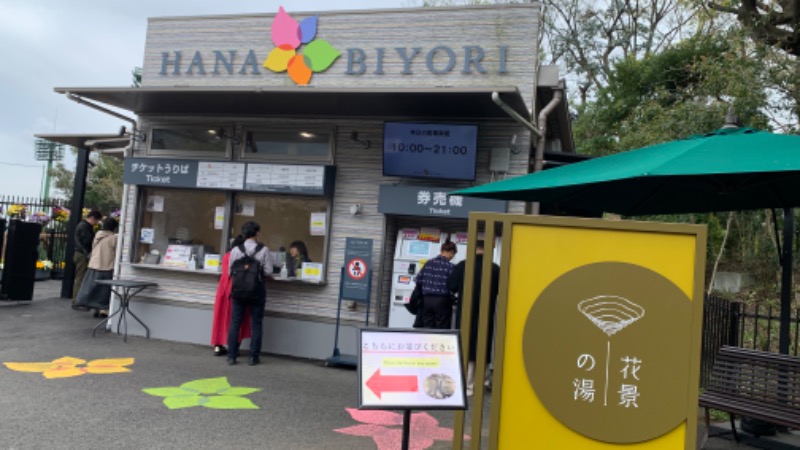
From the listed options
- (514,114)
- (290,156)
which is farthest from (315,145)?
(514,114)

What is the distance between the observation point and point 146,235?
8.84m

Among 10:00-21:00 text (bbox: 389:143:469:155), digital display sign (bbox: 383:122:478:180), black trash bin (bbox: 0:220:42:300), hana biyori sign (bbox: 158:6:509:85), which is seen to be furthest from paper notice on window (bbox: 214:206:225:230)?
black trash bin (bbox: 0:220:42:300)

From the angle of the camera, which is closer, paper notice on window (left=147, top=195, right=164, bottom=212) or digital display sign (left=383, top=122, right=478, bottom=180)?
digital display sign (left=383, top=122, right=478, bottom=180)

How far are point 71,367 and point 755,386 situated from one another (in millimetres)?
6764

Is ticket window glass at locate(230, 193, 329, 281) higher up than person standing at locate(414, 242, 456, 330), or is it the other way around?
ticket window glass at locate(230, 193, 329, 281)

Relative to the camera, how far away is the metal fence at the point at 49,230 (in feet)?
43.9

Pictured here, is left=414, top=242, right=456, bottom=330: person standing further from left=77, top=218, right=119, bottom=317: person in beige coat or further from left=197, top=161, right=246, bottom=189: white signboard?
left=77, top=218, right=119, bottom=317: person in beige coat

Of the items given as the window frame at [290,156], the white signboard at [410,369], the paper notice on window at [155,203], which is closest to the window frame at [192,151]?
the window frame at [290,156]

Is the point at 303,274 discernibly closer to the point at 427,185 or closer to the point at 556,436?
the point at 427,185

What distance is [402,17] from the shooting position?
7.79 metres

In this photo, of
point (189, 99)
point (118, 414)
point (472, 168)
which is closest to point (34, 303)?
point (189, 99)

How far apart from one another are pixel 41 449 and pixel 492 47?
616 centimetres

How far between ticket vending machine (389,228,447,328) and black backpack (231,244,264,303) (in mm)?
1666

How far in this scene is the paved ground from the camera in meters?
4.59
